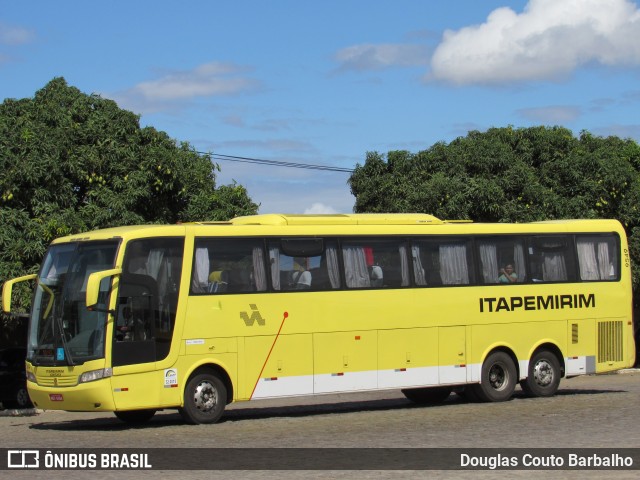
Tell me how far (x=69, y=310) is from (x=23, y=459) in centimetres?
414

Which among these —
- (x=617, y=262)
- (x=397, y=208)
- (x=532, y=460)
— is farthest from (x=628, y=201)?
(x=532, y=460)

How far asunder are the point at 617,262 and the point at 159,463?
44.1 feet

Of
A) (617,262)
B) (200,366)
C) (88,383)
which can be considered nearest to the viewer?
(88,383)

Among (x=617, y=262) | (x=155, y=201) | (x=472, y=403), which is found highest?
(x=155, y=201)

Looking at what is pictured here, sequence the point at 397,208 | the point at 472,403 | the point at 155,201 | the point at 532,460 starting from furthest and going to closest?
the point at 397,208, the point at 155,201, the point at 472,403, the point at 532,460

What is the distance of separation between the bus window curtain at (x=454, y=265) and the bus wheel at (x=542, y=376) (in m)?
2.52

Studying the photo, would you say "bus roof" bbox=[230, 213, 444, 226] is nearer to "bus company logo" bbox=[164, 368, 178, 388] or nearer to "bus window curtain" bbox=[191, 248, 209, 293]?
"bus window curtain" bbox=[191, 248, 209, 293]

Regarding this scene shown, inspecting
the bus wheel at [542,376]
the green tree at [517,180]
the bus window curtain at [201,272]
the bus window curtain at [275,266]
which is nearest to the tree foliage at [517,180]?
the green tree at [517,180]

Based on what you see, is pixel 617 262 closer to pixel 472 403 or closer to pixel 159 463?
pixel 472 403

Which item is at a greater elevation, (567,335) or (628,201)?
(628,201)

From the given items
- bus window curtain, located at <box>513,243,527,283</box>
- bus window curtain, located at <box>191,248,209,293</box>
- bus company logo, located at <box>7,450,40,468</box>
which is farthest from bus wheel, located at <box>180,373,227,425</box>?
bus window curtain, located at <box>513,243,527,283</box>

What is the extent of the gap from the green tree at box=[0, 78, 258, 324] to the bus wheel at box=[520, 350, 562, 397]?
367 inches

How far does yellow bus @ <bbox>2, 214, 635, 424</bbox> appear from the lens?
17484mm

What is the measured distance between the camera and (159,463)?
13.1m
